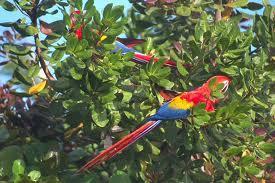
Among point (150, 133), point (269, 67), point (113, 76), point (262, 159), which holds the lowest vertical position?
point (262, 159)

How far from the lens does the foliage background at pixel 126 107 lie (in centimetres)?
212

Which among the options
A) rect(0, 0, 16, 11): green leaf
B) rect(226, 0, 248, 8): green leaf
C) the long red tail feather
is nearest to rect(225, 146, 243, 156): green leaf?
the long red tail feather

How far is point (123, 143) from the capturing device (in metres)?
2.15

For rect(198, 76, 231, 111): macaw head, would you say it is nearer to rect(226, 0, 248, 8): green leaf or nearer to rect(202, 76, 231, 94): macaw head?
rect(202, 76, 231, 94): macaw head

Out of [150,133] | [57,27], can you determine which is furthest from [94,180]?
[57,27]

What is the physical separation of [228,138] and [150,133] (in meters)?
0.37

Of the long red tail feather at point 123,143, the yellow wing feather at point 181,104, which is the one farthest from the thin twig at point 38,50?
the yellow wing feather at point 181,104

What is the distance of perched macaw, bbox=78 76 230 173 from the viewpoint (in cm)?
215

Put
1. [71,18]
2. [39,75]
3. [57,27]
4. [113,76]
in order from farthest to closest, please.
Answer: [39,75], [57,27], [71,18], [113,76]

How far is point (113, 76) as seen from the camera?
6.98 feet

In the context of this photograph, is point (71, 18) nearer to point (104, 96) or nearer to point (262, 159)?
point (104, 96)

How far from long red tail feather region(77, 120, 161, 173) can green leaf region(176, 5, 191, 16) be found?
0.92 meters

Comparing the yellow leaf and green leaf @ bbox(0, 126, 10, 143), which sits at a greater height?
the yellow leaf

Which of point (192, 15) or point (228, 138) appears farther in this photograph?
point (192, 15)
